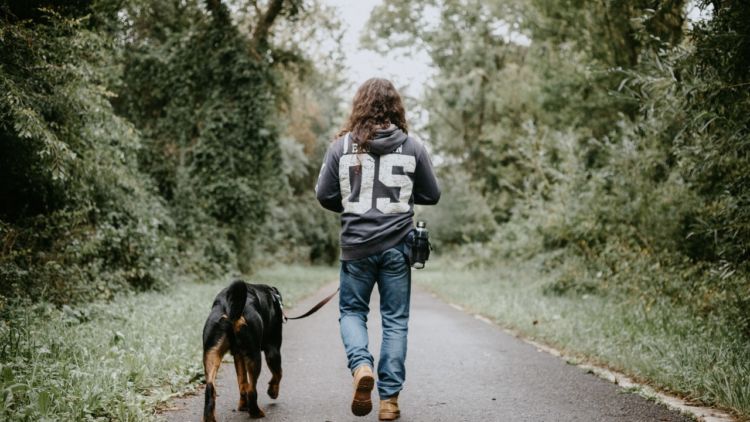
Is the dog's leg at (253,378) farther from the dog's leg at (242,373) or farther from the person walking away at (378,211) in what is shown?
the person walking away at (378,211)

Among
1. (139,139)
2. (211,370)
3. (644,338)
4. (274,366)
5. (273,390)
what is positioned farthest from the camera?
(139,139)

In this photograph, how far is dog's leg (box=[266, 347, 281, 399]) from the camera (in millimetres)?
4348

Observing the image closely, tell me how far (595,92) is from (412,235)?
14.5 m

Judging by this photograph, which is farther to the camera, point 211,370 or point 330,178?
point 330,178

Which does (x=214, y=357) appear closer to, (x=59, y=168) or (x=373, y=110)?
(x=373, y=110)

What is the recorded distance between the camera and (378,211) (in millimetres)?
4102

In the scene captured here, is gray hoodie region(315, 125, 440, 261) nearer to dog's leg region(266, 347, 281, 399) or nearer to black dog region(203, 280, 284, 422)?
black dog region(203, 280, 284, 422)

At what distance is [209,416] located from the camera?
361cm

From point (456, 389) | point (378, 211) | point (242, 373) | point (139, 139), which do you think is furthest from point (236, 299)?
point (139, 139)

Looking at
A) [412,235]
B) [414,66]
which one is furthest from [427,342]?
[414,66]

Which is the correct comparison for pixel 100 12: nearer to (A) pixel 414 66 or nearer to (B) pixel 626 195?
(B) pixel 626 195

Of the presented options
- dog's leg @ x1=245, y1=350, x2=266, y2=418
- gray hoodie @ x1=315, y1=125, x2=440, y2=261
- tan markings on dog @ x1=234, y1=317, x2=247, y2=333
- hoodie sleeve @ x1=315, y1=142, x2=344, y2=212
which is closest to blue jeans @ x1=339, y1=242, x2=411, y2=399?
gray hoodie @ x1=315, y1=125, x2=440, y2=261

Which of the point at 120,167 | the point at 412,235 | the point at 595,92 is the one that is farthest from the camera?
the point at 595,92

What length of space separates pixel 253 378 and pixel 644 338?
14.2ft
